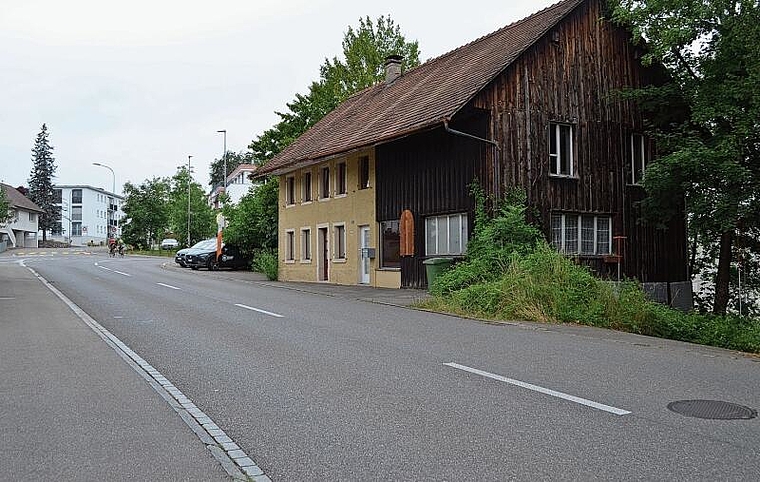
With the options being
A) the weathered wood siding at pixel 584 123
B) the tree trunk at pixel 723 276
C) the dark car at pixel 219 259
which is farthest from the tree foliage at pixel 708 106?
the dark car at pixel 219 259

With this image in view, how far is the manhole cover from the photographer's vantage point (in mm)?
6613

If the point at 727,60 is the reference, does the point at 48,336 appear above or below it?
below

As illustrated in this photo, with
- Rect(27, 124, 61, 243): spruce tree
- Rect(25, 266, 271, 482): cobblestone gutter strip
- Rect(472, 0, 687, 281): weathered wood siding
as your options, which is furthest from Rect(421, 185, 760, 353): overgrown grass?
Rect(27, 124, 61, 243): spruce tree

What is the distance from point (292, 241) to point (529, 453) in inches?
1140

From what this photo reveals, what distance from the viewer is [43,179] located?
113m

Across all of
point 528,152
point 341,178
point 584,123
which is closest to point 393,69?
point 341,178

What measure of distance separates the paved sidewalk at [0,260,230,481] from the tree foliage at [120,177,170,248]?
7207 centimetres

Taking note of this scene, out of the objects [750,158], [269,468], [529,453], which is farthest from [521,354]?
[750,158]

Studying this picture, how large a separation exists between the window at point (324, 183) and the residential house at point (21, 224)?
68.4 meters

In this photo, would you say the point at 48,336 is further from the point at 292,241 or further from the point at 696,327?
the point at 292,241

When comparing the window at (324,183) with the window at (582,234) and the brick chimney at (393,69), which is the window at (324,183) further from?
the window at (582,234)

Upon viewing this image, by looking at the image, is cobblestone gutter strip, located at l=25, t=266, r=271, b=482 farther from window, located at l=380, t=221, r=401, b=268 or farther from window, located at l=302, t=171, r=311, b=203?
window, located at l=302, t=171, r=311, b=203

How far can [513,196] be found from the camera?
2192 cm

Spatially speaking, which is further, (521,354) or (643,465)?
(521,354)
